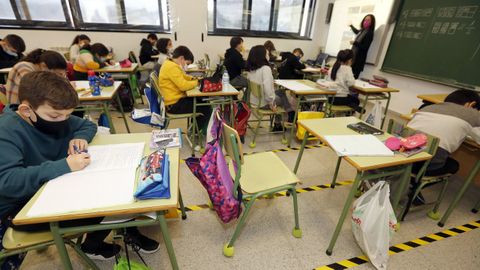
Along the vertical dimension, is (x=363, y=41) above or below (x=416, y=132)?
above

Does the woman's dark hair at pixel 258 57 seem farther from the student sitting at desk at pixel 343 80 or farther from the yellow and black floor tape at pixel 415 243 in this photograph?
the yellow and black floor tape at pixel 415 243

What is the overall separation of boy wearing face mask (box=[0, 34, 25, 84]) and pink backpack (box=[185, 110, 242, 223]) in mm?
3786

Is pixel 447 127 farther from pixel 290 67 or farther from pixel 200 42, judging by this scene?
pixel 200 42

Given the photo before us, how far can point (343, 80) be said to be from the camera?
3242 millimetres

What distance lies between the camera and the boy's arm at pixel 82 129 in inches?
Answer: 52.2

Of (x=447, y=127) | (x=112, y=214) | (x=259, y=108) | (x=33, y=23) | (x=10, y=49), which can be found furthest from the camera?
(x=33, y=23)

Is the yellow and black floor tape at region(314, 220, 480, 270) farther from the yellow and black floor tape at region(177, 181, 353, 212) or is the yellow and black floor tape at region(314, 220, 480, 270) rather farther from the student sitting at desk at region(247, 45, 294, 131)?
the student sitting at desk at region(247, 45, 294, 131)

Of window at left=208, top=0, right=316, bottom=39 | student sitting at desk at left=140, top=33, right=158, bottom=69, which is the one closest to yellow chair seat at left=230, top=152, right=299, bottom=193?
student sitting at desk at left=140, top=33, right=158, bottom=69

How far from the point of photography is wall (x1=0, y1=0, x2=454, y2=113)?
14.7 feet

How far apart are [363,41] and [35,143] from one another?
576 centimetres

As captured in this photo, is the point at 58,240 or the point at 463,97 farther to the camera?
the point at 463,97

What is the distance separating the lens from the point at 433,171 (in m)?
1.82

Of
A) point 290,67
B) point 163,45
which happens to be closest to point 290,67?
point 290,67

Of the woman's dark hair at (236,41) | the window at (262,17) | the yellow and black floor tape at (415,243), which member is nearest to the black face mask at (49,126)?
the yellow and black floor tape at (415,243)
